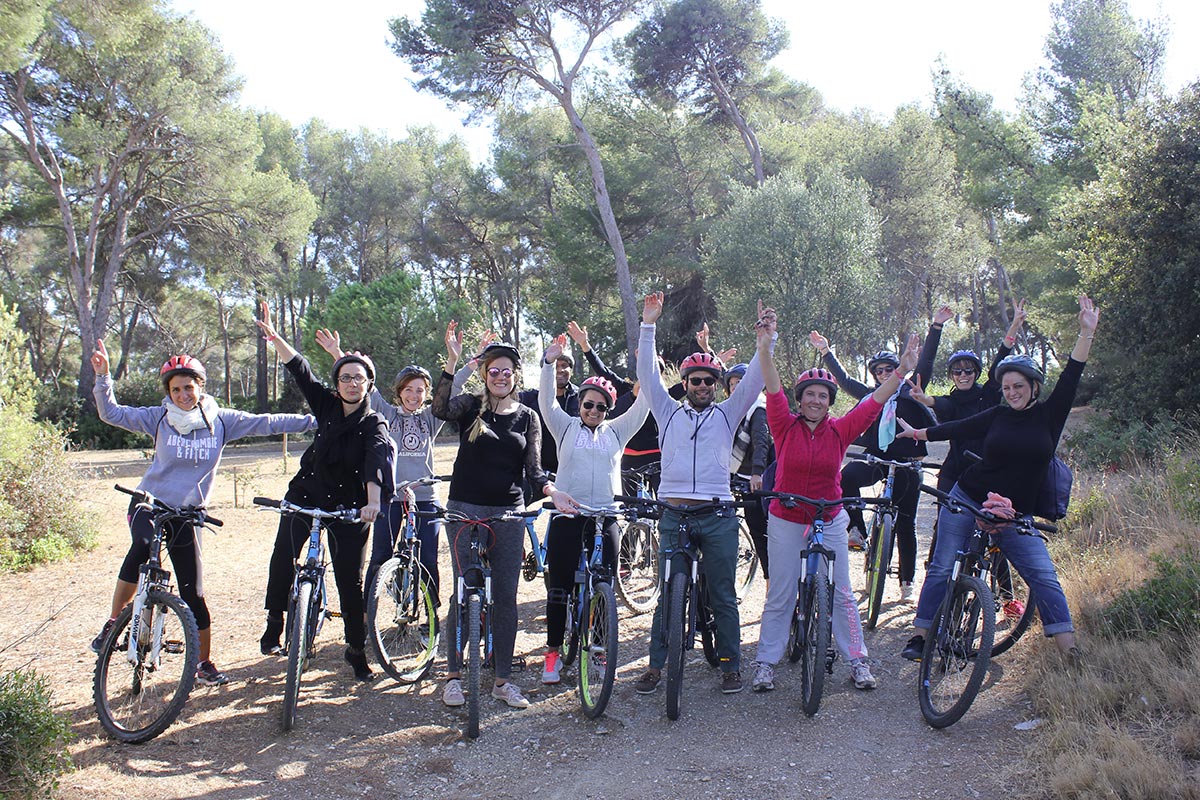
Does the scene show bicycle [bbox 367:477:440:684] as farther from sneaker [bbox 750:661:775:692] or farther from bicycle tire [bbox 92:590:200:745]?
sneaker [bbox 750:661:775:692]

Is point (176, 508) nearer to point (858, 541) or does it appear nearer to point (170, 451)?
point (170, 451)

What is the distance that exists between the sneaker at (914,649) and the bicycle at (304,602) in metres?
3.44

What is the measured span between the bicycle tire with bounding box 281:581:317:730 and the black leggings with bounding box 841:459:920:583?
400cm

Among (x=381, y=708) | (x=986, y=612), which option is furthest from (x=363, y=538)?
(x=986, y=612)

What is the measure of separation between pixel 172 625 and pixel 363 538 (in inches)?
43.9

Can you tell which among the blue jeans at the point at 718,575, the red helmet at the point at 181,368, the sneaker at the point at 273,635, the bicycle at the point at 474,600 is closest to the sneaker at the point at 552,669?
the bicycle at the point at 474,600

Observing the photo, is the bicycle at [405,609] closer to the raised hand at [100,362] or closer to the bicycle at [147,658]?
the bicycle at [147,658]

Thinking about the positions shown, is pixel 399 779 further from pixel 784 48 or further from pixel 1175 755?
pixel 784 48

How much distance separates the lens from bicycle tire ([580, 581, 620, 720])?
4.57 metres

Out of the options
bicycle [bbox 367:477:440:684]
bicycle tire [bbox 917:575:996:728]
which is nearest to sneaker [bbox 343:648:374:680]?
bicycle [bbox 367:477:440:684]

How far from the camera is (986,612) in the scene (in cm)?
432

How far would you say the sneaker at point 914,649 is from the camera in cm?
524

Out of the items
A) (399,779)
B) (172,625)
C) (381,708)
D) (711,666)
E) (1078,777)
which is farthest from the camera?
(711,666)

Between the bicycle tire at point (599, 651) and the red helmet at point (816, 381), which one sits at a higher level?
the red helmet at point (816, 381)
